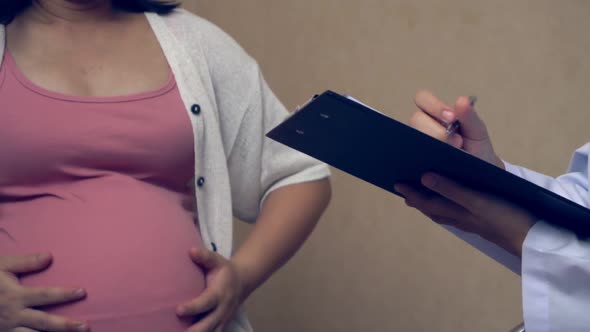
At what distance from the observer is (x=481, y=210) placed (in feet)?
2.59

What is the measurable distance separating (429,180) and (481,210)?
2.9 inches

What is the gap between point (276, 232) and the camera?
117 cm

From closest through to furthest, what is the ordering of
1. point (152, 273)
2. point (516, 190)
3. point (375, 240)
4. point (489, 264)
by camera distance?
point (516, 190)
point (152, 273)
point (489, 264)
point (375, 240)

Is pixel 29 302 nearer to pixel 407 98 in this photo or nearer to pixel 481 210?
pixel 481 210

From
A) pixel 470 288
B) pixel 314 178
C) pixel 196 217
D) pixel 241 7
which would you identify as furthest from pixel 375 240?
pixel 241 7

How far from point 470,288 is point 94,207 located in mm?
803

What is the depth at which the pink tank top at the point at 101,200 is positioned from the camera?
964 millimetres

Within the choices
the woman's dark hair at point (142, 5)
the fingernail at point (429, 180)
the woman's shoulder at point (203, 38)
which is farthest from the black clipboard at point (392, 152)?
the woman's dark hair at point (142, 5)

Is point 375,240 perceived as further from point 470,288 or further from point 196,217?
point 196,217

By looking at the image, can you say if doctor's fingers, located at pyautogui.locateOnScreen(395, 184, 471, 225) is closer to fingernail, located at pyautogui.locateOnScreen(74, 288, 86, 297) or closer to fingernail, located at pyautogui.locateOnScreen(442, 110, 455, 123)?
fingernail, located at pyautogui.locateOnScreen(442, 110, 455, 123)

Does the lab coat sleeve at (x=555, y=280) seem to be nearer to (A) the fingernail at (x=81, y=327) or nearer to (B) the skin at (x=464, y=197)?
(B) the skin at (x=464, y=197)

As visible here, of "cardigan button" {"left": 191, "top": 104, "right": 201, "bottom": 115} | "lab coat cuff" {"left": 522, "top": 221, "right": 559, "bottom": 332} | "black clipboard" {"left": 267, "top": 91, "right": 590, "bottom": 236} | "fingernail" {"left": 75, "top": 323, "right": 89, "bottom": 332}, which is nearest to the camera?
"black clipboard" {"left": 267, "top": 91, "right": 590, "bottom": 236}

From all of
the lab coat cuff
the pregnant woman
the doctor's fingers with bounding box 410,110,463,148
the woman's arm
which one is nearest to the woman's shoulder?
the pregnant woman

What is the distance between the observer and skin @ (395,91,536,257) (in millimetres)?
780
